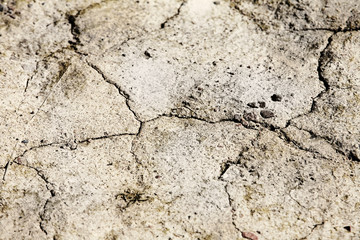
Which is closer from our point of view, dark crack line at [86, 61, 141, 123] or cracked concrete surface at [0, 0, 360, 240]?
cracked concrete surface at [0, 0, 360, 240]

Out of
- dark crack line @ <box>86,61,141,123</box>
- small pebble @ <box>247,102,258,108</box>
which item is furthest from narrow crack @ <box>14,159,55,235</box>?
small pebble @ <box>247,102,258,108</box>

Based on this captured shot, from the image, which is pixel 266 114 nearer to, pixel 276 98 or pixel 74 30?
pixel 276 98

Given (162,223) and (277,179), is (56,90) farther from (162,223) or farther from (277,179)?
(277,179)

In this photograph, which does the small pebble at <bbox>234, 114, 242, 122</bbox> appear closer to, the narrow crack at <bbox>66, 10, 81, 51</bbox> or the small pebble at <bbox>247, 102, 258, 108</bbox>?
the small pebble at <bbox>247, 102, 258, 108</bbox>

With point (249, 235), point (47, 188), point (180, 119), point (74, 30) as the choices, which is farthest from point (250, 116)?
point (74, 30)

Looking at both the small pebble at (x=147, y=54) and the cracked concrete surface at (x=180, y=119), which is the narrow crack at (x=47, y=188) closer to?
the cracked concrete surface at (x=180, y=119)

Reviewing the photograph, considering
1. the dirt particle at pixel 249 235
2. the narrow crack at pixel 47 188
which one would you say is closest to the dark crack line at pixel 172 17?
the narrow crack at pixel 47 188

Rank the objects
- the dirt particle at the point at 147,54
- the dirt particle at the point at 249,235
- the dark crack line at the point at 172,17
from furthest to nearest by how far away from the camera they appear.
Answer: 1. the dark crack line at the point at 172,17
2. the dirt particle at the point at 147,54
3. the dirt particle at the point at 249,235

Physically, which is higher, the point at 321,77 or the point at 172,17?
the point at 321,77
